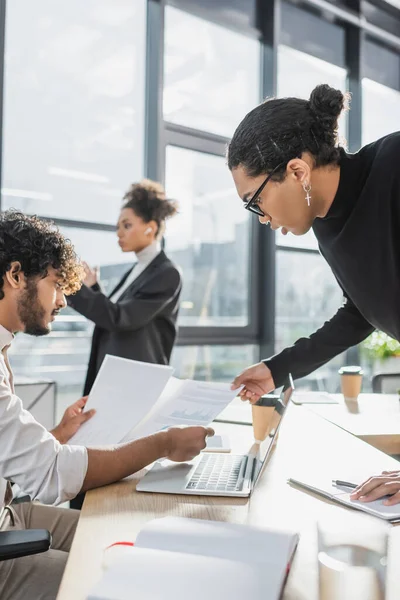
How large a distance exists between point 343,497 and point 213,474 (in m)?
0.28

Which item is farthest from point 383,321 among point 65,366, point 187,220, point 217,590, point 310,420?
point 187,220

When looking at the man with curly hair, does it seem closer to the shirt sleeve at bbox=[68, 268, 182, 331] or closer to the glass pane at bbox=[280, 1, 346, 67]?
the shirt sleeve at bbox=[68, 268, 182, 331]

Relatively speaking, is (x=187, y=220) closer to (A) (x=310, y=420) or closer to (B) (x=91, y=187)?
(B) (x=91, y=187)

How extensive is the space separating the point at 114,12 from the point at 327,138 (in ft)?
8.84

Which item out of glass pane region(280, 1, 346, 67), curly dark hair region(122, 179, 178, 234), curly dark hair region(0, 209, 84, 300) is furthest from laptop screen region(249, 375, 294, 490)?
glass pane region(280, 1, 346, 67)

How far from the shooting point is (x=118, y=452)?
1120mm

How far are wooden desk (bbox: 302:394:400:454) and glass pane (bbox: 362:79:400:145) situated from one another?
3.23 meters

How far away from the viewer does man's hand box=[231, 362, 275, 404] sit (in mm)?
1562

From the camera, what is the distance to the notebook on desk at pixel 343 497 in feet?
2.87

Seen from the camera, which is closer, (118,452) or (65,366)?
(118,452)

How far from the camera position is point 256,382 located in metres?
1.59

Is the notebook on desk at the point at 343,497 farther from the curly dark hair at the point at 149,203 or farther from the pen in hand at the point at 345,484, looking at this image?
the curly dark hair at the point at 149,203

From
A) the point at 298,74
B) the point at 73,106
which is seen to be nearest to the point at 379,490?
the point at 73,106

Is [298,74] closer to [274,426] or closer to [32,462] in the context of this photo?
[274,426]
